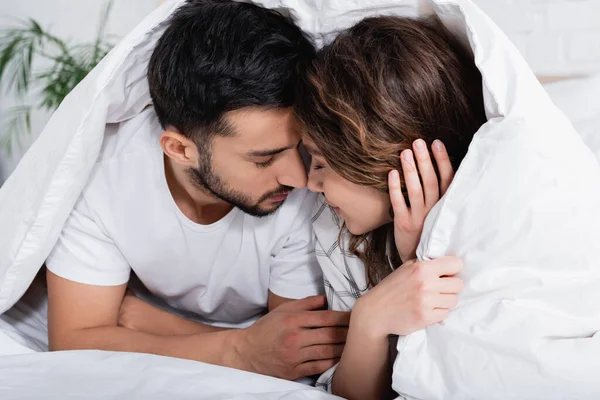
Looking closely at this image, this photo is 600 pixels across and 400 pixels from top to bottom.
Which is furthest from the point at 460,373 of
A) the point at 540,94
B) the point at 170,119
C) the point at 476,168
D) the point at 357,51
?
the point at 170,119

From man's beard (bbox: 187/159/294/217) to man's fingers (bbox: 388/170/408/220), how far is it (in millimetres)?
342

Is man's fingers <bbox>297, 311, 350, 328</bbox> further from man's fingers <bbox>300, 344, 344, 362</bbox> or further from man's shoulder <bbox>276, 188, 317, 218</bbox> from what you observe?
man's shoulder <bbox>276, 188, 317, 218</bbox>

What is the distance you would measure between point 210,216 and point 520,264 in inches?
29.4

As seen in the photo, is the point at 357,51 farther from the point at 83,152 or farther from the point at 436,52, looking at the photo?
the point at 83,152

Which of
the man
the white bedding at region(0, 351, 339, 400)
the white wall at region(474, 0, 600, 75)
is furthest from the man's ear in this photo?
the white wall at region(474, 0, 600, 75)

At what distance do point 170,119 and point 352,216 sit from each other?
434 mm

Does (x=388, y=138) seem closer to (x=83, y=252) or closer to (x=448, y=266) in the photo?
(x=448, y=266)

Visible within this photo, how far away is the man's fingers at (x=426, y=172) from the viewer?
91 centimetres

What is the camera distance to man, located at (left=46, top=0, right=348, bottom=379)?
3.70ft

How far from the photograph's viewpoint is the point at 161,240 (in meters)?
1.32

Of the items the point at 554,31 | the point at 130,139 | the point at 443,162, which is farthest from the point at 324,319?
the point at 554,31

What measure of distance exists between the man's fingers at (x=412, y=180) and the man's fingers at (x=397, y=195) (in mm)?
15

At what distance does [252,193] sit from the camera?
1231 mm

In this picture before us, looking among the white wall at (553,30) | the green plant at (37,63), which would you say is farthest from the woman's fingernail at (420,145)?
the green plant at (37,63)
